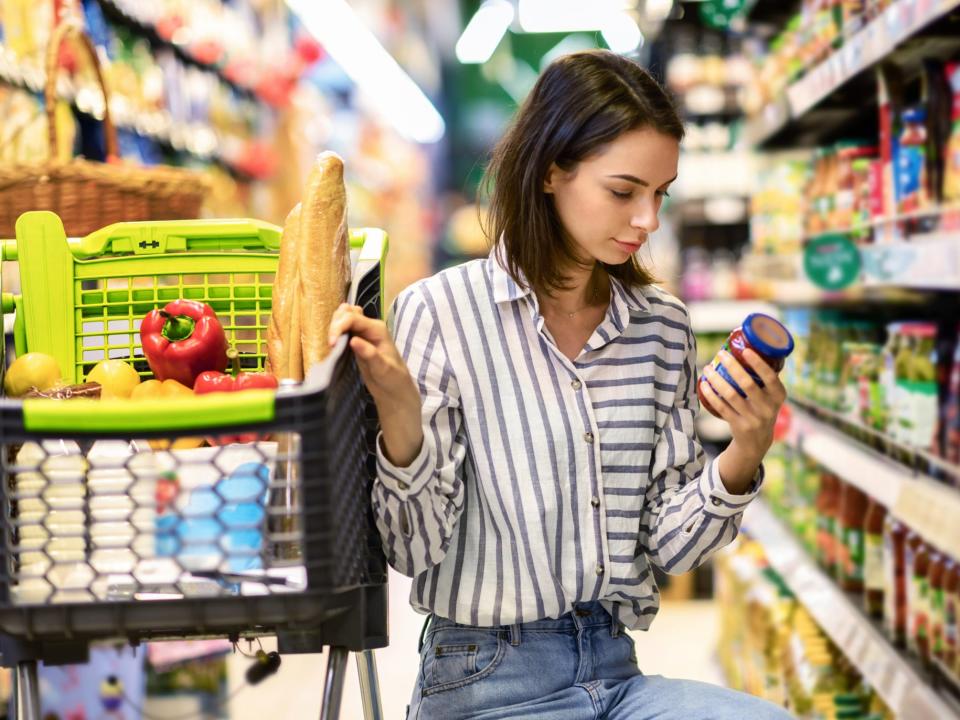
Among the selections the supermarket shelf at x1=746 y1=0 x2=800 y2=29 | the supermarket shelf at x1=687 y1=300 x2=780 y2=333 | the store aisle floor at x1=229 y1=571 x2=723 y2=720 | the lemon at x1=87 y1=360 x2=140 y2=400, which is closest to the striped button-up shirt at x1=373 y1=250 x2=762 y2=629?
the lemon at x1=87 y1=360 x2=140 y2=400

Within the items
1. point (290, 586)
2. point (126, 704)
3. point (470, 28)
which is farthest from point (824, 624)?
point (470, 28)

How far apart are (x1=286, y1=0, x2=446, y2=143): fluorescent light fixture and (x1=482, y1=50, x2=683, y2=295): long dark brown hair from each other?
5966 millimetres

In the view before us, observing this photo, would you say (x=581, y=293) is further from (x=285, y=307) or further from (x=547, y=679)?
(x=547, y=679)

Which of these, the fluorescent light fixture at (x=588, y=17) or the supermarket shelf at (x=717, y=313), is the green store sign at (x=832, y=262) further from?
the fluorescent light fixture at (x=588, y=17)

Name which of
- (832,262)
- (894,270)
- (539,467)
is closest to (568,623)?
(539,467)

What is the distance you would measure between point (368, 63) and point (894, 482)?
7084 millimetres

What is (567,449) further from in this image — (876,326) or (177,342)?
(876,326)

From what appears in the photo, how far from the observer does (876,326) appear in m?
3.22

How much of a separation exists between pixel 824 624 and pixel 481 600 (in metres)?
1.63

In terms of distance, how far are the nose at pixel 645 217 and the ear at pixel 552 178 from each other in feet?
0.43

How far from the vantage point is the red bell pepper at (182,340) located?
1607 millimetres

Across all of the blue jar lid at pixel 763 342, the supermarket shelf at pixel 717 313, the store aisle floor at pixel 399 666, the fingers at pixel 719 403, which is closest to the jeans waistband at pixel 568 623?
the fingers at pixel 719 403

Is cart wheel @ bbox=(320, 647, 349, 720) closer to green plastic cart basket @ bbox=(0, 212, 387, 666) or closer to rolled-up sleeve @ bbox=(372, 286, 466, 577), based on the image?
green plastic cart basket @ bbox=(0, 212, 387, 666)

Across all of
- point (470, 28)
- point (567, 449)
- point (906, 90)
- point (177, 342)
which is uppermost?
point (470, 28)
